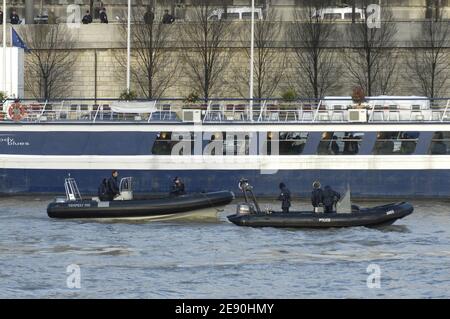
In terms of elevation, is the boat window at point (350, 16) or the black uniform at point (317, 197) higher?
the boat window at point (350, 16)

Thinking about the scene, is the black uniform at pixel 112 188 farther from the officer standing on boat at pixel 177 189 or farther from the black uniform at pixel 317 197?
the black uniform at pixel 317 197

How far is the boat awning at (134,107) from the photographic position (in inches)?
2312

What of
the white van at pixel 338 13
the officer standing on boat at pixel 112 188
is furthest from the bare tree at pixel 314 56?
the officer standing on boat at pixel 112 188

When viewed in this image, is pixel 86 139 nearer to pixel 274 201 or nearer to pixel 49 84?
pixel 274 201

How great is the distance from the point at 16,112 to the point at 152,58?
17.4 metres

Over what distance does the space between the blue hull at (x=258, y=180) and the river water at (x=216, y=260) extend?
24.0ft

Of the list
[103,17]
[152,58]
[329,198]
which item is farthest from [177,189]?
[103,17]

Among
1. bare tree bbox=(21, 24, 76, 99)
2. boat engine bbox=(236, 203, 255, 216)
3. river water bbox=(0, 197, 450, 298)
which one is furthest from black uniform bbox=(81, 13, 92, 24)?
boat engine bbox=(236, 203, 255, 216)

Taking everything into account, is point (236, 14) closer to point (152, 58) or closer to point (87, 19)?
point (152, 58)

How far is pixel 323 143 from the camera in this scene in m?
58.7

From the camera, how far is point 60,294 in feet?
119

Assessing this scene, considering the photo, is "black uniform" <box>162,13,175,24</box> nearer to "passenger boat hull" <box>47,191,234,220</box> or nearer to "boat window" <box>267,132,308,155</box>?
"boat window" <box>267,132,308,155</box>

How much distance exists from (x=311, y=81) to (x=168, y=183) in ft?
58.0
